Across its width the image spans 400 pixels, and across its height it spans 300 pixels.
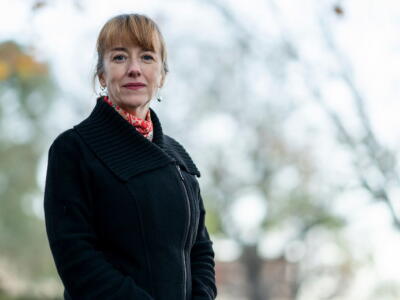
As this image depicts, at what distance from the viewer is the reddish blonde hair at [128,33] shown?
2035 mm

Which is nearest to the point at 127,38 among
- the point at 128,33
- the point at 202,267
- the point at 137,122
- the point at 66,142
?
the point at 128,33

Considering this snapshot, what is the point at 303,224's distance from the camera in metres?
17.5

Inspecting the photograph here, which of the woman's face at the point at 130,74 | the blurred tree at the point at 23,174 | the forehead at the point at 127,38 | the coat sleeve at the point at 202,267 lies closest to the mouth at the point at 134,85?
the woman's face at the point at 130,74

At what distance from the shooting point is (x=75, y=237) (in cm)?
183

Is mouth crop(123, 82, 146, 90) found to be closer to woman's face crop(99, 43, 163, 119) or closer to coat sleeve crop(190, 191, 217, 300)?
woman's face crop(99, 43, 163, 119)

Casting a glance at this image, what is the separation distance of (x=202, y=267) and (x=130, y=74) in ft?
2.21

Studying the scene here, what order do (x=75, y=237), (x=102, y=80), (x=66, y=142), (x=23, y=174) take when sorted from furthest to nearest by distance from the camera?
(x=23, y=174) < (x=102, y=80) < (x=66, y=142) < (x=75, y=237)

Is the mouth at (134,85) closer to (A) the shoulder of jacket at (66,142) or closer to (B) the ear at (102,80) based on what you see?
(B) the ear at (102,80)

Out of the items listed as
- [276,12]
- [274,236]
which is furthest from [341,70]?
[274,236]

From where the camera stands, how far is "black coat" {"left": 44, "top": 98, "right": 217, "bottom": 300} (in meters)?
1.83

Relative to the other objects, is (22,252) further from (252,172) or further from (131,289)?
(131,289)

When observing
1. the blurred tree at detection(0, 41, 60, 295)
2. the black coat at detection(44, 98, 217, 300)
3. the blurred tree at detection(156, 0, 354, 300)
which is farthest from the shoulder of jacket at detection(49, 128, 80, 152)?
the blurred tree at detection(0, 41, 60, 295)

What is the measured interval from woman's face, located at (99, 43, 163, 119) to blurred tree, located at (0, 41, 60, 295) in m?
13.2

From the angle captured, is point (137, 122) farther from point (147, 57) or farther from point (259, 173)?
point (259, 173)
